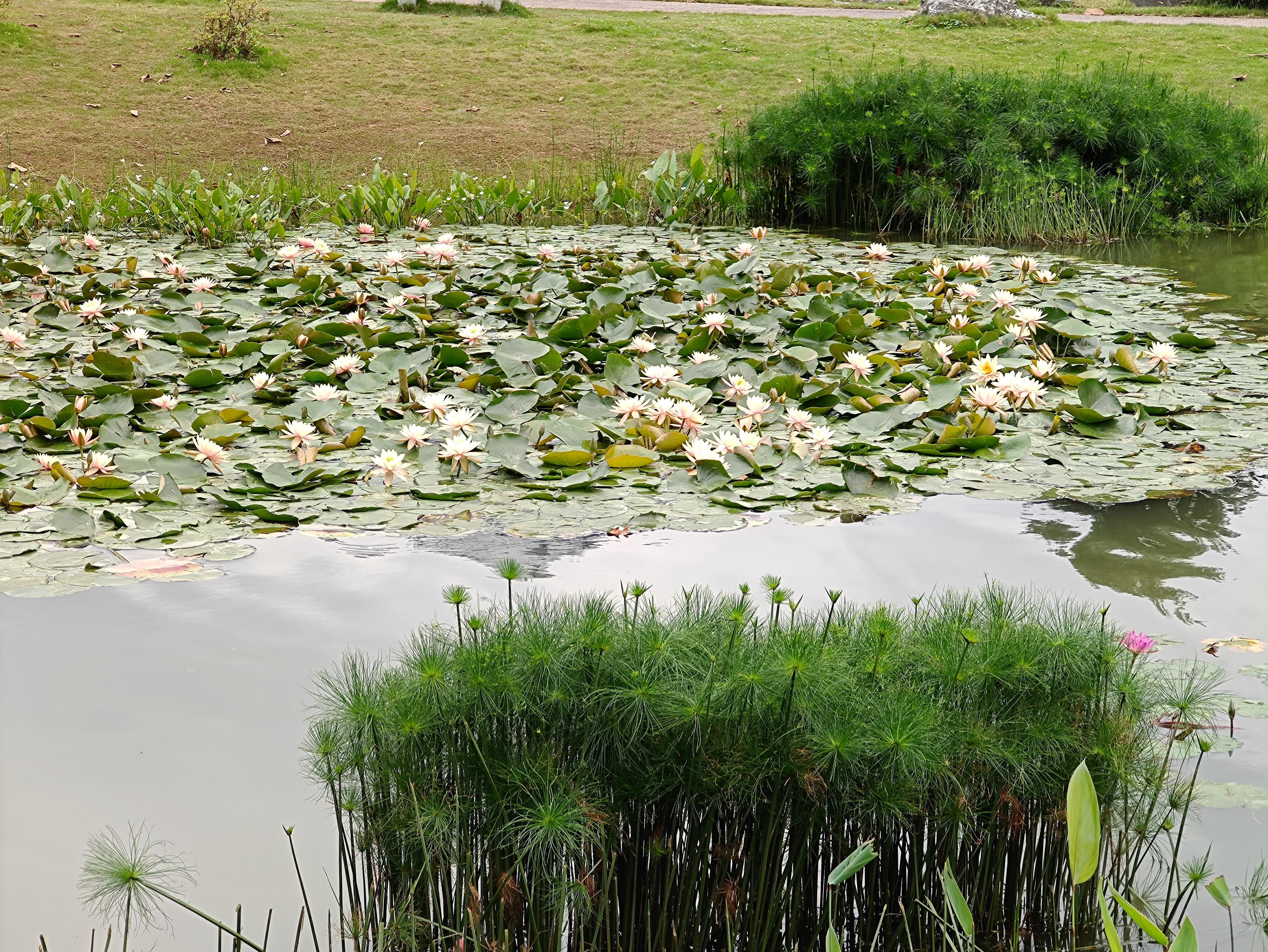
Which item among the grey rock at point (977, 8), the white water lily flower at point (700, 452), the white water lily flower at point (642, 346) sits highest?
the grey rock at point (977, 8)

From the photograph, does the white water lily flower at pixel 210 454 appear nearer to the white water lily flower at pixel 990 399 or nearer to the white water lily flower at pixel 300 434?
the white water lily flower at pixel 300 434

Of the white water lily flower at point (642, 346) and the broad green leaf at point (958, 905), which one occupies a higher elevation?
the broad green leaf at point (958, 905)

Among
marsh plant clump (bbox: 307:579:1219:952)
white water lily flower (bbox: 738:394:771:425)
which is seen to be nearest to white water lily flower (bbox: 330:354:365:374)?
white water lily flower (bbox: 738:394:771:425)

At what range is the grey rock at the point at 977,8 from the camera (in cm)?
1758

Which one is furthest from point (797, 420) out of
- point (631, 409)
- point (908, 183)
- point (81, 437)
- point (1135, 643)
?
point (908, 183)

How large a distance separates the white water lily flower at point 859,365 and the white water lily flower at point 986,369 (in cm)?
42

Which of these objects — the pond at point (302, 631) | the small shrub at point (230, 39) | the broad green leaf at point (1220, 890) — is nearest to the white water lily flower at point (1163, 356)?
the pond at point (302, 631)

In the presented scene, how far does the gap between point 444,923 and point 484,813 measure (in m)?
0.18

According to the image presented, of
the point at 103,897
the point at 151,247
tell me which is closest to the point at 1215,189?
the point at 151,247

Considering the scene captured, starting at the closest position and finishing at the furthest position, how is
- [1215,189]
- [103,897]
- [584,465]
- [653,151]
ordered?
1. [103,897]
2. [584,465]
3. [1215,189]
4. [653,151]

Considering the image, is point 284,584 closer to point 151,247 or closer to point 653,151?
point 151,247

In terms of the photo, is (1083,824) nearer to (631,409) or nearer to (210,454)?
(631,409)

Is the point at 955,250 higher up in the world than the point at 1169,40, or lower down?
lower down

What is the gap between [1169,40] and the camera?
637 inches
